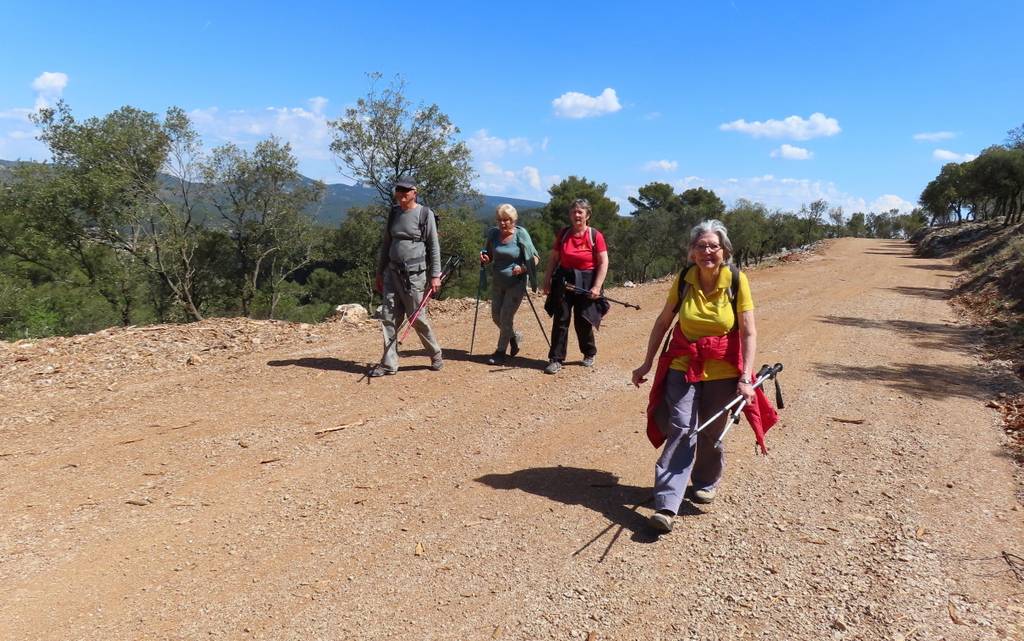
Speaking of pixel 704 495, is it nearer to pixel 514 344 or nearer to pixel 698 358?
pixel 698 358

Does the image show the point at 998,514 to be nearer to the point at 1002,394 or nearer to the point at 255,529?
the point at 1002,394

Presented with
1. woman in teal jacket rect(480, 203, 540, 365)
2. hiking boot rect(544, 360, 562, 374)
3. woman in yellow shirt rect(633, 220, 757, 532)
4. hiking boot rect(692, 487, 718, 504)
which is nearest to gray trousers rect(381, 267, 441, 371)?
Answer: woman in teal jacket rect(480, 203, 540, 365)

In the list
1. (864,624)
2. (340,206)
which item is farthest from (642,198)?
(864,624)

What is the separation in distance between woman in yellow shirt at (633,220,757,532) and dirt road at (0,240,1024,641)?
436mm

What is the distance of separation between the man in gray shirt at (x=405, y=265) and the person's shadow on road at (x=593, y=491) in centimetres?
294

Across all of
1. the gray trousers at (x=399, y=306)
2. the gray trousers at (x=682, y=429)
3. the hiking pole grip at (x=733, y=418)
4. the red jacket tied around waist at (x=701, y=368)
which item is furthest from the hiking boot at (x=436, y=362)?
the hiking pole grip at (x=733, y=418)

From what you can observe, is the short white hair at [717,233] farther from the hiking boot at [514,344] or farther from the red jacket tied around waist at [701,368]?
the hiking boot at [514,344]

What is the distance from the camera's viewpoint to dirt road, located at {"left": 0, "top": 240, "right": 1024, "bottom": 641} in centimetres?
307

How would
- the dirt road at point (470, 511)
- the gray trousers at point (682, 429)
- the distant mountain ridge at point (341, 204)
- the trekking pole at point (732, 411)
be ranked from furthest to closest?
1. the distant mountain ridge at point (341, 204)
2. the gray trousers at point (682, 429)
3. the trekking pole at point (732, 411)
4. the dirt road at point (470, 511)

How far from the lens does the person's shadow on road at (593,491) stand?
390 centimetres

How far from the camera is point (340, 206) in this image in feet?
107

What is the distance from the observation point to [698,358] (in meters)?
3.81

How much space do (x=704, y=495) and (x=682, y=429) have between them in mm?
688

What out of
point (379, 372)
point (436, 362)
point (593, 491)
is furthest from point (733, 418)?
point (379, 372)
